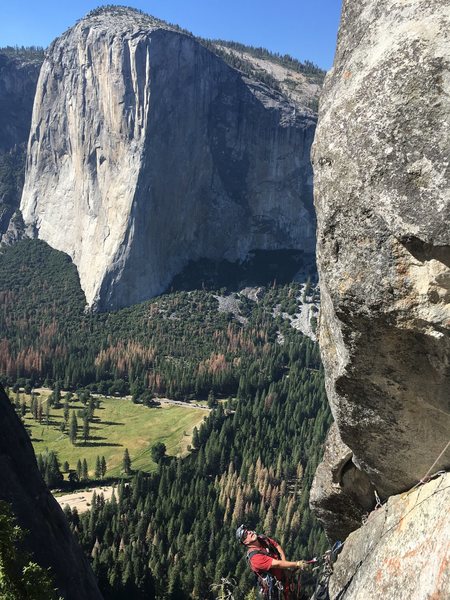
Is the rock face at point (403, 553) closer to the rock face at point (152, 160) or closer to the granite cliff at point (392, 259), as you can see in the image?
the granite cliff at point (392, 259)

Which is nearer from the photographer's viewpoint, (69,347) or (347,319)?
(347,319)

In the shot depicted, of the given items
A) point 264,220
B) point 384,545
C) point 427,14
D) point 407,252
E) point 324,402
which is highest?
point 264,220

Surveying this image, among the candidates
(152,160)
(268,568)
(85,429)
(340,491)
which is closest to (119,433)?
(85,429)

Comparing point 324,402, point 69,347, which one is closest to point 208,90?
point 69,347

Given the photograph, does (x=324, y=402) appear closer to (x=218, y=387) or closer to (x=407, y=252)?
(x=218, y=387)

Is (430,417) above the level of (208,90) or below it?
below

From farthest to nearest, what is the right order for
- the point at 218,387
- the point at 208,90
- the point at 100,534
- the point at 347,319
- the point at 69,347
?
the point at 208,90 < the point at 69,347 < the point at 218,387 < the point at 100,534 < the point at 347,319

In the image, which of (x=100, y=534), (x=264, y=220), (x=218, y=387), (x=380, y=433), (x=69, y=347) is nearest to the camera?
(x=380, y=433)

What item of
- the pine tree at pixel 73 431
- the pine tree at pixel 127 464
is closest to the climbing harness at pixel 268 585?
the pine tree at pixel 127 464
